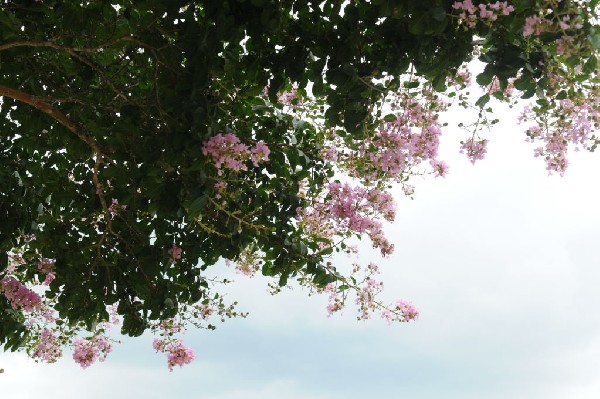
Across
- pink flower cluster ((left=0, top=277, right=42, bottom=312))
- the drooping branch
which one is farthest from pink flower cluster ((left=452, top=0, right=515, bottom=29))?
pink flower cluster ((left=0, top=277, right=42, bottom=312))

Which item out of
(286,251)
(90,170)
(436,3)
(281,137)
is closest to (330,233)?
(286,251)

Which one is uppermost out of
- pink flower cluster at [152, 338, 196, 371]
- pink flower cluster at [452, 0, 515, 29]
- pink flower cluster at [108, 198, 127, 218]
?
pink flower cluster at [108, 198, 127, 218]

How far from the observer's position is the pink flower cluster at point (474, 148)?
4.22m

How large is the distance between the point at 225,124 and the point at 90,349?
126 inches

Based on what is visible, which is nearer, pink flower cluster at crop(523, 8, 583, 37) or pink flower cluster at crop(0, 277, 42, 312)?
pink flower cluster at crop(523, 8, 583, 37)

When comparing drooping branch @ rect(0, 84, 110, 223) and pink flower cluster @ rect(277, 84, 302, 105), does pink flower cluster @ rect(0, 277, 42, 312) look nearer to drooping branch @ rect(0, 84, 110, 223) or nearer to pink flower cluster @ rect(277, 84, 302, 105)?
drooping branch @ rect(0, 84, 110, 223)

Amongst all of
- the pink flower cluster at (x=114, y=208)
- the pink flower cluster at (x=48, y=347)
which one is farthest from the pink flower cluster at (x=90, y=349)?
the pink flower cluster at (x=114, y=208)

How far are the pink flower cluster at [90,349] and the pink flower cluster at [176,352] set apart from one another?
2.87 feet

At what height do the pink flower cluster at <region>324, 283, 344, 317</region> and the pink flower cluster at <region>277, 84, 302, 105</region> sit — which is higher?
the pink flower cluster at <region>277, 84, 302, 105</region>

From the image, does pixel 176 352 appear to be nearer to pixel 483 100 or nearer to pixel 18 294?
pixel 18 294

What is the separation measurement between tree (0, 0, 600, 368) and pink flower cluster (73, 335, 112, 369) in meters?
0.46

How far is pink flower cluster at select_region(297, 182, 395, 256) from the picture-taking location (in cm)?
454

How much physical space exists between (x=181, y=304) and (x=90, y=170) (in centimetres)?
138

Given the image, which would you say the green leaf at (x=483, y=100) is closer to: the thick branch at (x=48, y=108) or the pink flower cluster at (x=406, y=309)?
the pink flower cluster at (x=406, y=309)
